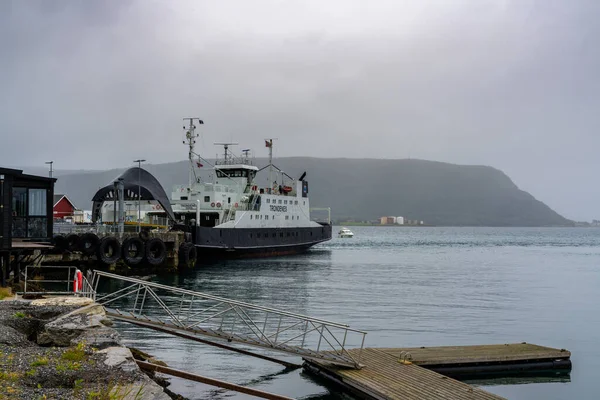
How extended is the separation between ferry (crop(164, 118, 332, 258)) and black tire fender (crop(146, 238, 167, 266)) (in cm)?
644

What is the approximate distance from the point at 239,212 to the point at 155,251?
14317 mm

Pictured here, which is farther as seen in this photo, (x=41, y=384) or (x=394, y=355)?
(x=394, y=355)

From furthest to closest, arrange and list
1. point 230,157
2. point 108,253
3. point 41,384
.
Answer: point 230,157 < point 108,253 < point 41,384

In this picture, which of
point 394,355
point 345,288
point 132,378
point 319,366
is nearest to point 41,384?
point 132,378

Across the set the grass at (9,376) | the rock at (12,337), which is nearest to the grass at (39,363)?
the grass at (9,376)

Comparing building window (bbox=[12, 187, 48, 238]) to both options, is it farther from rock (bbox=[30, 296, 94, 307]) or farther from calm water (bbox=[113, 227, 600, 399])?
rock (bbox=[30, 296, 94, 307])

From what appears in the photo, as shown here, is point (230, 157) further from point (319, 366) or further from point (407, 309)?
point (319, 366)

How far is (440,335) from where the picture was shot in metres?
21.2

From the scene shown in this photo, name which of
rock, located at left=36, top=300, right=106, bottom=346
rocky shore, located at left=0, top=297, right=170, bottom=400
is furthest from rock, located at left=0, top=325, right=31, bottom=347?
rock, located at left=36, top=300, right=106, bottom=346

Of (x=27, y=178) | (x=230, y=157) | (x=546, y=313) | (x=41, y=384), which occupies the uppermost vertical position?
(x=230, y=157)

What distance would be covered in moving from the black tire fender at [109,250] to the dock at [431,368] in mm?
26098

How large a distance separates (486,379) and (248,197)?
147 feet

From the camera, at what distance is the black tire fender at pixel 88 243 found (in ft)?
125

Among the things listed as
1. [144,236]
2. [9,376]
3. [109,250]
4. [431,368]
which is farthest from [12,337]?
[144,236]
